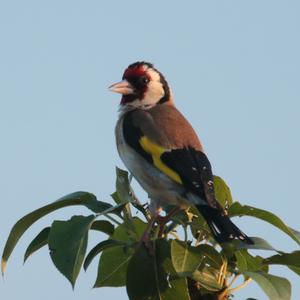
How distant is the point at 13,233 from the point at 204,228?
1.10 meters

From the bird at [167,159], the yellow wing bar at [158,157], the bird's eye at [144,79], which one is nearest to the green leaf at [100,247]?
the bird at [167,159]

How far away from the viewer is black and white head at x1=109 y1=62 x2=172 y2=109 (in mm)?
6328

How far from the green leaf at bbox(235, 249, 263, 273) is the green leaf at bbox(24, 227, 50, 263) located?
3.62ft

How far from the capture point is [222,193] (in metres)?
4.58

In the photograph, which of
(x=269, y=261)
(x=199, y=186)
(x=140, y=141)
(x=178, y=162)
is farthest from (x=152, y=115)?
(x=269, y=261)

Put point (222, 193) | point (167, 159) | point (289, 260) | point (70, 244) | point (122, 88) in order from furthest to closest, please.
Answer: point (122, 88), point (167, 159), point (222, 193), point (289, 260), point (70, 244)

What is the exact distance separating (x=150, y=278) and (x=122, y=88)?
311cm

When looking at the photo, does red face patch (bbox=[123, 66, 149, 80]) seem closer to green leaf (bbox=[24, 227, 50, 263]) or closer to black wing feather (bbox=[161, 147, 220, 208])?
black wing feather (bbox=[161, 147, 220, 208])

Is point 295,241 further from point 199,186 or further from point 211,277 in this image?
point 199,186

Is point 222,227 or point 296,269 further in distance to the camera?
point 222,227

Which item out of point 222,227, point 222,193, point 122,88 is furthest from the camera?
point 122,88

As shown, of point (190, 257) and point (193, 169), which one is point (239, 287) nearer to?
point (190, 257)

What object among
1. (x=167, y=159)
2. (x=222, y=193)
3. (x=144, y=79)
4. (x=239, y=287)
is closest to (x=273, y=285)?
(x=239, y=287)

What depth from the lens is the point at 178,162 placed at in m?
5.03
